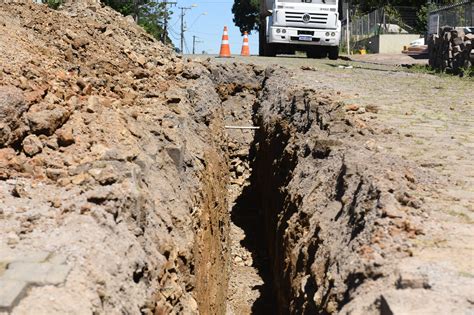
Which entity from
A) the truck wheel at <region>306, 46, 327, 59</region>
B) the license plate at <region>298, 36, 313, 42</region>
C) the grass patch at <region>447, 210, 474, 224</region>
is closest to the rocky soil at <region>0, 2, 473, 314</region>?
the grass patch at <region>447, 210, 474, 224</region>

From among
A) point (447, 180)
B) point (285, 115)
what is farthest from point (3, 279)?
point (285, 115)

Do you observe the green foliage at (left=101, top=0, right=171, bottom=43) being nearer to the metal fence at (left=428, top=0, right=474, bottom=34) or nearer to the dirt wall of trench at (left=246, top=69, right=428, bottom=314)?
the metal fence at (left=428, top=0, right=474, bottom=34)

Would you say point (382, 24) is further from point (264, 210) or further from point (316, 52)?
point (264, 210)

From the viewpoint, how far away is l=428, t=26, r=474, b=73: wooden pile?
14.7 m

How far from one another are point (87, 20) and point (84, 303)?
24.5 ft

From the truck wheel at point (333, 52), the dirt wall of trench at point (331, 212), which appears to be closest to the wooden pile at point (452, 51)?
the truck wheel at point (333, 52)

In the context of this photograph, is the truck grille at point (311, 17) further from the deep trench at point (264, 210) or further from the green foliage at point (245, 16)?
the green foliage at point (245, 16)

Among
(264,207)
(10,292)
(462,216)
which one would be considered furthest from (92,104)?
(264,207)

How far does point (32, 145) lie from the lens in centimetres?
461

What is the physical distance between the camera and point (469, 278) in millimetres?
3256

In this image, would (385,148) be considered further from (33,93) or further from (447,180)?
(33,93)

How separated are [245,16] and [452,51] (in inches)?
2062

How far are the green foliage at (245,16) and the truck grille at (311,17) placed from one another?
47.5 metres

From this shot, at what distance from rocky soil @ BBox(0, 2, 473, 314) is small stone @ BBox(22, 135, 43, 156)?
12mm
